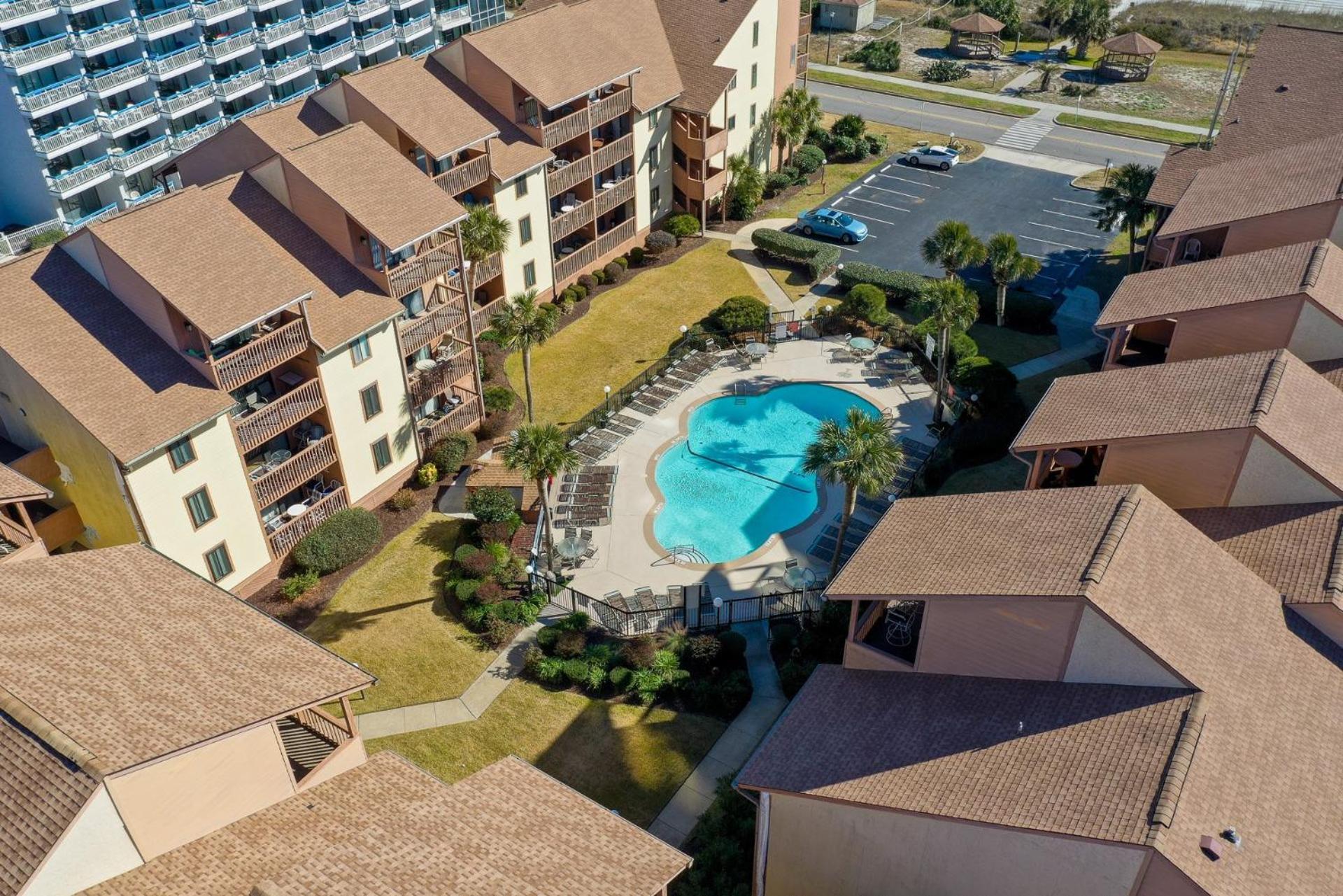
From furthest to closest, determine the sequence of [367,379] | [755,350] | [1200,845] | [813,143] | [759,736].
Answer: [813,143], [755,350], [367,379], [759,736], [1200,845]

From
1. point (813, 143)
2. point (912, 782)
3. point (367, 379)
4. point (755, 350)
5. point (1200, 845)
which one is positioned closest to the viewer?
point (1200, 845)

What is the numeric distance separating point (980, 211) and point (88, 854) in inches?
2498

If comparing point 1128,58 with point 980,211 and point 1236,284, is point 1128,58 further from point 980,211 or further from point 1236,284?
point 1236,284

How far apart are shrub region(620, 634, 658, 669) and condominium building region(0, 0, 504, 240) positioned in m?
53.0

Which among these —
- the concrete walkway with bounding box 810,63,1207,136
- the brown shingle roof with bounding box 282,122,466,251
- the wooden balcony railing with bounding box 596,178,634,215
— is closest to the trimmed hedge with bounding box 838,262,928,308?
the wooden balcony railing with bounding box 596,178,634,215

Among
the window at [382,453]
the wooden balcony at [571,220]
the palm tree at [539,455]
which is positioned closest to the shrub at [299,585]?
the window at [382,453]

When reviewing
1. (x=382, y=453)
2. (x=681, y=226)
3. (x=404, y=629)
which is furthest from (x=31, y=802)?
(x=681, y=226)

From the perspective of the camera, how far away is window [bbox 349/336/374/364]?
4162cm

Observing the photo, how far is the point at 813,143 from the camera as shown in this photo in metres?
78.3

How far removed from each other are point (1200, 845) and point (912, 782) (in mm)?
6075

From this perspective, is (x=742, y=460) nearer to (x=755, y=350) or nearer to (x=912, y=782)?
(x=755, y=350)

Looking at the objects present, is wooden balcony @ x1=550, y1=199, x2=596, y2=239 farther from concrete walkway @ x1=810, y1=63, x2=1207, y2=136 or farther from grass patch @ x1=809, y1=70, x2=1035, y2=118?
concrete walkway @ x1=810, y1=63, x2=1207, y2=136

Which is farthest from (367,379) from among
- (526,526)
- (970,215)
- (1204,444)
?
(970,215)

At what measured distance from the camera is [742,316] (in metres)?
55.6
